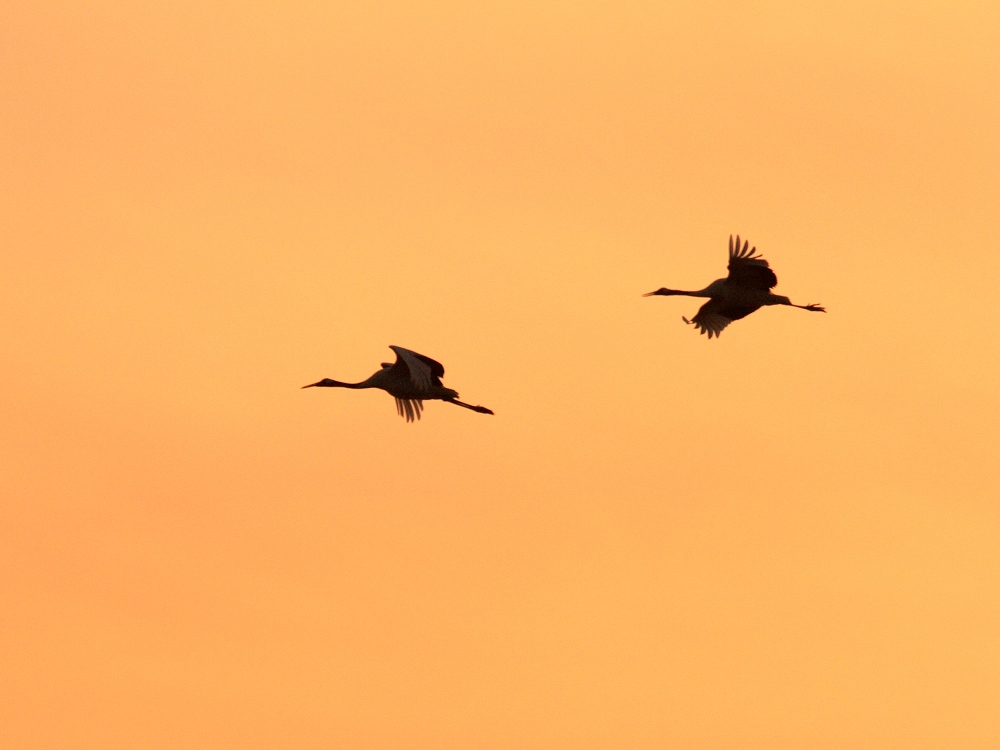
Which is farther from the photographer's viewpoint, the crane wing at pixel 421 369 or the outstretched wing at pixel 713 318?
the outstretched wing at pixel 713 318

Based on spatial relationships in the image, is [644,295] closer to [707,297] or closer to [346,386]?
[707,297]

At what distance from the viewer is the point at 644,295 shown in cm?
7519

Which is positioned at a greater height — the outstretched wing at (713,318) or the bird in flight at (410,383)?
the outstretched wing at (713,318)

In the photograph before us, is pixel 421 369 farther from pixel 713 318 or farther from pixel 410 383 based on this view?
pixel 713 318

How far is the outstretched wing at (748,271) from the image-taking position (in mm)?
72625

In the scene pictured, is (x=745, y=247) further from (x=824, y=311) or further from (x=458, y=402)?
(x=458, y=402)

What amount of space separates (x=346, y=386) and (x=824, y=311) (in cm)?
1081

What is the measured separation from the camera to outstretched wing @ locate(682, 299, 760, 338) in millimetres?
74812

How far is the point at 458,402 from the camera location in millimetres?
75188

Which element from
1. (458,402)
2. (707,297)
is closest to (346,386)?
(458,402)

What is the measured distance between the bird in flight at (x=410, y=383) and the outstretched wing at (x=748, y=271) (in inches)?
251

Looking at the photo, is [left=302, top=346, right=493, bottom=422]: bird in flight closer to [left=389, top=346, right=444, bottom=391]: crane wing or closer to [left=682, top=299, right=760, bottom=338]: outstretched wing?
[left=389, top=346, right=444, bottom=391]: crane wing

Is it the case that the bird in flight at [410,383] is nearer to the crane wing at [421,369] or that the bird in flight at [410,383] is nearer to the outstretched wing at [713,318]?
the crane wing at [421,369]

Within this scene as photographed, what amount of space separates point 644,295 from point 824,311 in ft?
13.5
